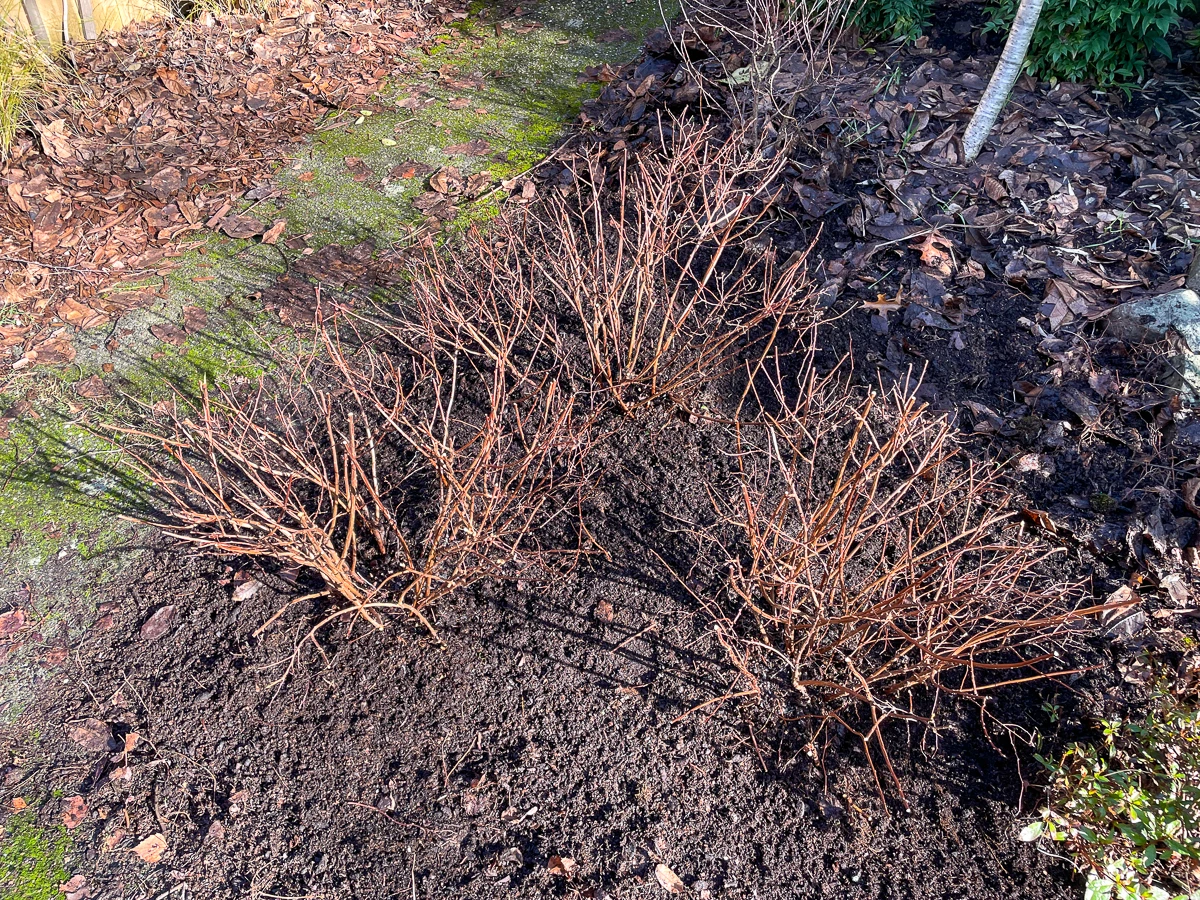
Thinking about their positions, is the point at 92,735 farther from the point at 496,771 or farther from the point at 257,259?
the point at 257,259

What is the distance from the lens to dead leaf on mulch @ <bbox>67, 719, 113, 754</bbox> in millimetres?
2141

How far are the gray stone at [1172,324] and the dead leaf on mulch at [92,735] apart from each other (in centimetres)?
372

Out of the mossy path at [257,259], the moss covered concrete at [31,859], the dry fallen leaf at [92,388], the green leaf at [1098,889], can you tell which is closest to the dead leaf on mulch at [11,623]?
the mossy path at [257,259]

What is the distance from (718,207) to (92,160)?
3412 mm

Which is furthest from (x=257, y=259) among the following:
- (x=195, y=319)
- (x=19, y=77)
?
(x=19, y=77)

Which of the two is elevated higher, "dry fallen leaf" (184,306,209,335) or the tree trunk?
the tree trunk

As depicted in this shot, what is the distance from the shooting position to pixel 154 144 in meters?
4.07

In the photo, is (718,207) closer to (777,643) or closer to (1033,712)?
(777,643)

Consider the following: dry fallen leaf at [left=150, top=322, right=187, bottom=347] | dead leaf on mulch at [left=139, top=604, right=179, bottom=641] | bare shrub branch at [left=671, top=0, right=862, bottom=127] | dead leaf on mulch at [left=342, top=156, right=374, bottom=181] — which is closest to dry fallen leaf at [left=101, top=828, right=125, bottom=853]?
dead leaf on mulch at [left=139, top=604, right=179, bottom=641]

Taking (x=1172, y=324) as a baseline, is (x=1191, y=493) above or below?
below

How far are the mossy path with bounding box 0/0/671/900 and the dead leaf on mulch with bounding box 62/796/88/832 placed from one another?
0.18ft

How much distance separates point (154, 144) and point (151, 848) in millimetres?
3656

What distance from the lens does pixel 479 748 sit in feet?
6.89

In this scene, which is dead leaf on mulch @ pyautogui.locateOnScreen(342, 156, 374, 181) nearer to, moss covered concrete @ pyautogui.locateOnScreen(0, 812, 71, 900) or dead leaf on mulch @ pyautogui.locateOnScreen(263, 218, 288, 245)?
dead leaf on mulch @ pyautogui.locateOnScreen(263, 218, 288, 245)
